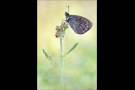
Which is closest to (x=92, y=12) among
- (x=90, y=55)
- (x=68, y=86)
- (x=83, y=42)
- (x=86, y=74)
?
(x=83, y=42)

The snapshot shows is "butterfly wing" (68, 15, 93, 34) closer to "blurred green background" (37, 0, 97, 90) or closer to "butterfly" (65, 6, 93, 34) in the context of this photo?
"butterfly" (65, 6, 93, 34)

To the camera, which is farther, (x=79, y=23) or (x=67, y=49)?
(x=67, y=49)

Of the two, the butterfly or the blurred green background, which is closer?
the blurred green background

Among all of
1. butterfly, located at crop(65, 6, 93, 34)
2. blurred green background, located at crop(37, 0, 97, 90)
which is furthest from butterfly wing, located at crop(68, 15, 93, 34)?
blurred green background, located at crop(37, 0, 97, 90)

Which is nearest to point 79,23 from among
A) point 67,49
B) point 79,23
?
point 79,23

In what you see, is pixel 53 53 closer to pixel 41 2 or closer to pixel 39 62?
pixel 39 62

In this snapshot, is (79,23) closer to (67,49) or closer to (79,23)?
(79,23)

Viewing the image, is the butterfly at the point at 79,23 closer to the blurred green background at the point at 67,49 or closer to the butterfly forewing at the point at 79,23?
the butterfly forewing at the point at 79,23
